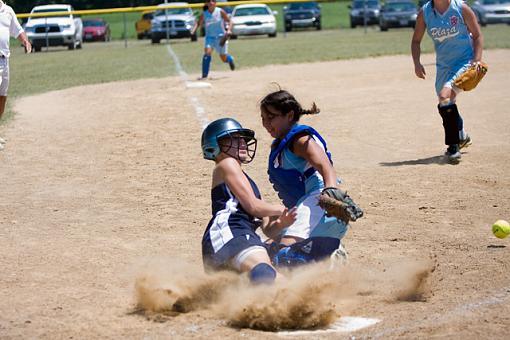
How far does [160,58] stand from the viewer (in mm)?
27500

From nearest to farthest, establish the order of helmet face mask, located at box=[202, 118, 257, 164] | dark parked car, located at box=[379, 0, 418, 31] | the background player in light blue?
1. helmet face mask, located at box=[202, 118, 257, 164]
2. the background player in light blue
3. dark parked car, located at box=[379, 0, 418, 31]

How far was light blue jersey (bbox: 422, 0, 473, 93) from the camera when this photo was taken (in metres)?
9.71

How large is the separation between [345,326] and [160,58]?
23598 millimetres

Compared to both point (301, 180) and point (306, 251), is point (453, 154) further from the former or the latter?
point (306, 251)

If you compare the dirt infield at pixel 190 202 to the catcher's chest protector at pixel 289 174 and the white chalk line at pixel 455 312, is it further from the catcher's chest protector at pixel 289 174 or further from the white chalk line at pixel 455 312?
the catcher's chest protector at pixel 289 174

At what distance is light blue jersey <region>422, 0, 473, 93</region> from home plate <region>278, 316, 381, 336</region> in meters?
5.54

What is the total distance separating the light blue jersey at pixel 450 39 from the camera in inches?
382

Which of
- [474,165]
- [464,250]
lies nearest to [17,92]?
[474,165]

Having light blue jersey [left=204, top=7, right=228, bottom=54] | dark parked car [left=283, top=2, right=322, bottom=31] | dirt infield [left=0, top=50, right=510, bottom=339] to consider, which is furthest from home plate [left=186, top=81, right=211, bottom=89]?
dark parked car [left=283, top=2, right=322, bottom=31]

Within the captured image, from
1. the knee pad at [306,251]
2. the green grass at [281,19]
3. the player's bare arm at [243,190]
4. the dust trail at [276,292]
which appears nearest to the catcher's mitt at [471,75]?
the dust trail at [276,292]

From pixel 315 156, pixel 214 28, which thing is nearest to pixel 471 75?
pixel 315 156

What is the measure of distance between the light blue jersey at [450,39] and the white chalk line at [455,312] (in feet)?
16.6

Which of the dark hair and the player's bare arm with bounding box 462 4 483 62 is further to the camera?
the player's bare arm with bounding box 462 4 483 62

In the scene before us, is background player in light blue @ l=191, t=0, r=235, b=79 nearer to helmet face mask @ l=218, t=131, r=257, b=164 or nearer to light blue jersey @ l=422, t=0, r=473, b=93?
light blue jersey @ l=422, t=0, r=473, b=93
